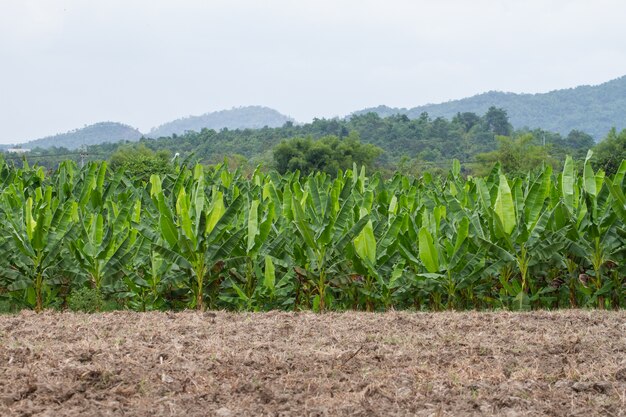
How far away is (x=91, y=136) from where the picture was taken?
555 feet

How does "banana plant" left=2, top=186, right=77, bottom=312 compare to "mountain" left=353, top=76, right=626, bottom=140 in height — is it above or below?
below

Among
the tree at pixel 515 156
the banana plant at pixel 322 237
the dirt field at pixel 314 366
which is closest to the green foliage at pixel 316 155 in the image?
the tree at pixel 515 156

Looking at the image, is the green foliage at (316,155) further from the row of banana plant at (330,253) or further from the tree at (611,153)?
the row of banana plant at (330,253)

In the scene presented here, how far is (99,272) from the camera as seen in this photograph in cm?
739

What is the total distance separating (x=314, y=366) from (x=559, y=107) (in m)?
188

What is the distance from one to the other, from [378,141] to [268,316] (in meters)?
81.5

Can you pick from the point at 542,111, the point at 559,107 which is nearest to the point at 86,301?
the point at 542,111

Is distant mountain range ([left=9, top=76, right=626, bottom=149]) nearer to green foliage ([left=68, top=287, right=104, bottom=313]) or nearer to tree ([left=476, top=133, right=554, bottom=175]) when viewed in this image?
tree ([left=476, top=133, right=554, bottom=175])

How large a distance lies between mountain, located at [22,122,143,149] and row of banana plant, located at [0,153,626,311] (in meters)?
163

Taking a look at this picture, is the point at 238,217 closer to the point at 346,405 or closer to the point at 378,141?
the point at 346,405

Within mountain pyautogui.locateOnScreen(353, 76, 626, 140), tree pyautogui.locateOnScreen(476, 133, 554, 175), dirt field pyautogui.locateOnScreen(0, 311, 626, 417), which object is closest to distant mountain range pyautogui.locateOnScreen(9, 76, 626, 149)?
A: mountain pyautogui.locateOnScreen(353, 76, 626, 140)

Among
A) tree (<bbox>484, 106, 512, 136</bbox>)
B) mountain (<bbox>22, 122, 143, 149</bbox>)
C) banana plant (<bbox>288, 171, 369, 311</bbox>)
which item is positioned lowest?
banana plant (<bbox>288, 171, 369, 311</bbox>)

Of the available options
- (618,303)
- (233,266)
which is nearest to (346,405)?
(233,266)

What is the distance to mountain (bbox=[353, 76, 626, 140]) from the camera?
17300 cm
